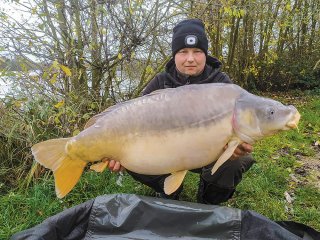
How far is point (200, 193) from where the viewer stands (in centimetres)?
244

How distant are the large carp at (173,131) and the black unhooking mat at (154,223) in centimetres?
29

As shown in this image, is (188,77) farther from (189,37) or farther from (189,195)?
(189,195)

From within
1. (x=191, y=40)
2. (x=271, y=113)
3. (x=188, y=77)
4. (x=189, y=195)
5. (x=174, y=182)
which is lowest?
(x=189, y=195)

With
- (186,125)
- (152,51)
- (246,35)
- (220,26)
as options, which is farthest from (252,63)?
(186,125)

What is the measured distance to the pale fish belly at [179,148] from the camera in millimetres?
1716

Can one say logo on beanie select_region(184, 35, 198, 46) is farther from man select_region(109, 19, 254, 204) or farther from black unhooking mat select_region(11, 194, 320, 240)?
black unhooking mat select_region(11, 194, 320, 240)

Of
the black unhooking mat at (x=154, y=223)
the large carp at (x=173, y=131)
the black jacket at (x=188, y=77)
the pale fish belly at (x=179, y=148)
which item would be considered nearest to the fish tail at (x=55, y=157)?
the large carp at (x=173, y=131)

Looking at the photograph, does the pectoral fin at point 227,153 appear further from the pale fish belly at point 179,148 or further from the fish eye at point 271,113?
the fish eye at point 271,113

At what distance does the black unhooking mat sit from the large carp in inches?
11.3

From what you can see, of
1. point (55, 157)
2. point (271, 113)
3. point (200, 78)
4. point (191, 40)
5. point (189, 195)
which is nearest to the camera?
point (271, 113)

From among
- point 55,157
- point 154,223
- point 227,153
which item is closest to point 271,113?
point 227,153

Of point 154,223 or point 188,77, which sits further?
point 188,77

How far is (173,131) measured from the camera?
1728 millimetres

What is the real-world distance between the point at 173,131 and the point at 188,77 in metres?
0.69
